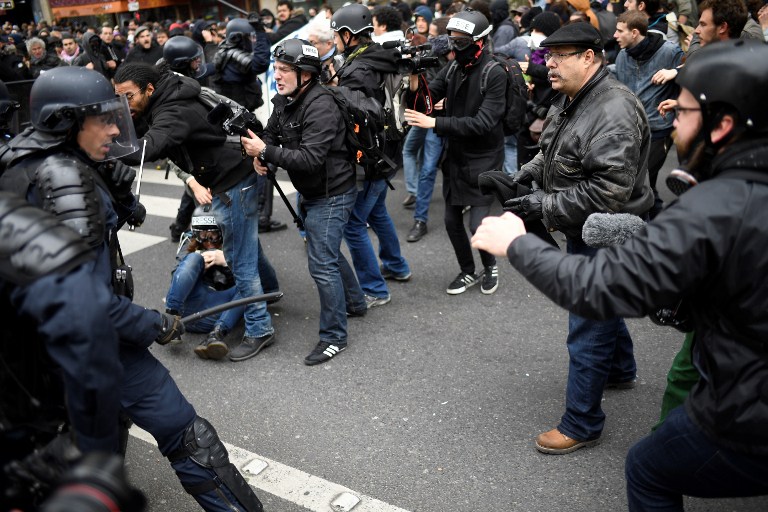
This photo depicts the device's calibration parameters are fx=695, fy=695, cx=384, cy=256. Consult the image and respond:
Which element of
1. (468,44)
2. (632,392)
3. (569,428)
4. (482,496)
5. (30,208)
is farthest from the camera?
(468,44)

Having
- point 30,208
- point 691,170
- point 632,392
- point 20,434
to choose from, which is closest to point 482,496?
point 632,392

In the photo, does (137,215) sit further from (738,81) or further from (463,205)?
(738,81)

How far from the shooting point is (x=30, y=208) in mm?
1811

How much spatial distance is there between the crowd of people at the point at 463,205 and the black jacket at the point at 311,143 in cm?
1

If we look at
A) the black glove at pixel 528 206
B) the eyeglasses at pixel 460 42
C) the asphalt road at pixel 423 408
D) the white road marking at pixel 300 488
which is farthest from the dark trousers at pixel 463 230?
the white road marking at pixel 300 488

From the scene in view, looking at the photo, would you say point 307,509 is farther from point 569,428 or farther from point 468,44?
point 468,44

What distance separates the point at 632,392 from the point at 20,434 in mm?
2901

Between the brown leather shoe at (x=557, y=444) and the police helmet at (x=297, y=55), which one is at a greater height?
the police helmet at (x=297, y=55)

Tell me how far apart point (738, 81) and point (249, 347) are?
10.8 feet

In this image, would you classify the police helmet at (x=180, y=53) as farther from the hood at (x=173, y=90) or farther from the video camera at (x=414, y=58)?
the video camera at (x=414, y=58)

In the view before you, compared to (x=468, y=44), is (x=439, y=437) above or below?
below

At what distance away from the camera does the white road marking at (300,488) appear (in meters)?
2.99

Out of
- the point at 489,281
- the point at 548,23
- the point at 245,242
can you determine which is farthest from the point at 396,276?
the point at 548,23

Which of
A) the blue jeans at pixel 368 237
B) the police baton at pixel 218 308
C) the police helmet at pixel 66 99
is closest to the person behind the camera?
the police helmet at pixel 66 99
